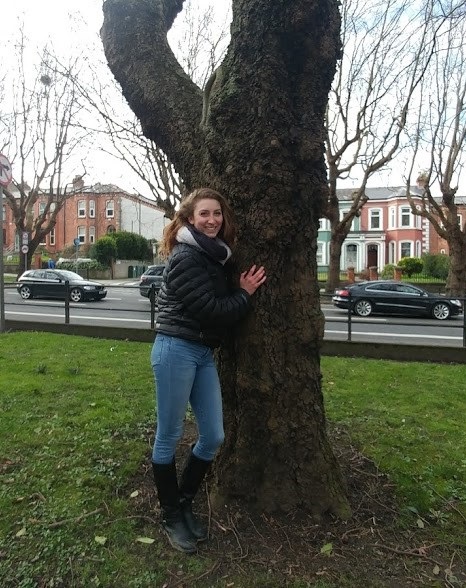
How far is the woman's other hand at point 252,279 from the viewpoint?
2.76 meters

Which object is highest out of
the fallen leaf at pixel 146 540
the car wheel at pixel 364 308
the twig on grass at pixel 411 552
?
the car wheel at pixel 364 308

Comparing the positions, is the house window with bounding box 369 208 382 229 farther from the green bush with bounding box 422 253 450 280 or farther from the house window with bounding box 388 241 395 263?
the green bush with bounding box 422 253 450 280

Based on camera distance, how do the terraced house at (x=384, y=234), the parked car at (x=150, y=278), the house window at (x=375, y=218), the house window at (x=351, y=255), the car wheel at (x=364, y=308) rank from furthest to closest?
the house window at (x=351, y=255)
the house window at (x=375, y=218)
the terraced house at (x=384, y=234)
the parked car at (x=150, y=278)
the car wheel at (x=364, y=308)

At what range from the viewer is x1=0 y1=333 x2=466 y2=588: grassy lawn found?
2.58 metres

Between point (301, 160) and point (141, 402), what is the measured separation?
328 centimetres

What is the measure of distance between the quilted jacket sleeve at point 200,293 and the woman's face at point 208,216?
18cm

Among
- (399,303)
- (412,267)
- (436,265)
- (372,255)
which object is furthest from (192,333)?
(372,255)

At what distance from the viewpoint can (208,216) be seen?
8.89ft

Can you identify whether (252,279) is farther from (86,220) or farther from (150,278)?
(86,220)

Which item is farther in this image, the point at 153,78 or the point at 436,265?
the point at 436,265

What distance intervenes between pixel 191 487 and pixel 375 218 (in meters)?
54.0

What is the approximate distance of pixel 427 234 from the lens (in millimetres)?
52375

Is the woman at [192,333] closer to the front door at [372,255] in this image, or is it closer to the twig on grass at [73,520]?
the twig on grass at [73,520]

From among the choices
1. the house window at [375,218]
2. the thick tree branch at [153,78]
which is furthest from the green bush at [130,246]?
the thick tree branch at [153,78]
